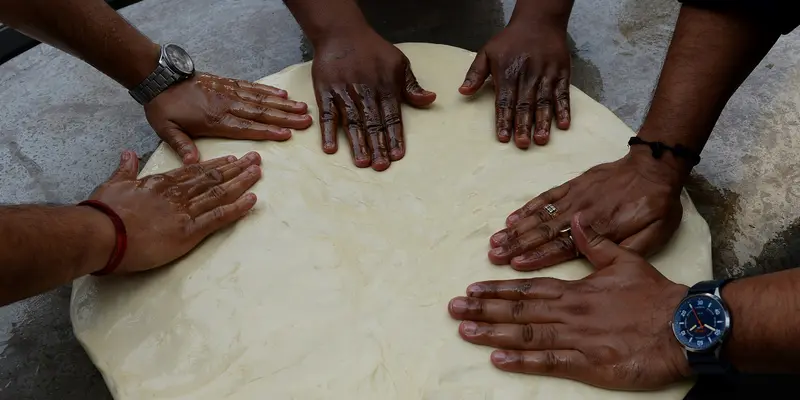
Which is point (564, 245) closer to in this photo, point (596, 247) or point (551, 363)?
point (596, 247)

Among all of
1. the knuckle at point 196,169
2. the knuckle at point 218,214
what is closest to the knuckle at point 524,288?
the knuckle at point 218,214

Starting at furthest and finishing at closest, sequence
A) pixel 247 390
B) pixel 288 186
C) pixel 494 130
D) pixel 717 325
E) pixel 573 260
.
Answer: pixel 494 130
pixel 288 186
pixel 573 260
pixel 247 390
pixel 717 325

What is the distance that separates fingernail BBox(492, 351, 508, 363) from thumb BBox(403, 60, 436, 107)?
70 centimetres

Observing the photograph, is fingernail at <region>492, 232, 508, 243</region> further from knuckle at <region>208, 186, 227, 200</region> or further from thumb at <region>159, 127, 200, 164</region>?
thumb at <region>159, 127, 200, 164</region>

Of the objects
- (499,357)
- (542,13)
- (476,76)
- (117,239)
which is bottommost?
(499,357)

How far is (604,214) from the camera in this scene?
1.29 metres

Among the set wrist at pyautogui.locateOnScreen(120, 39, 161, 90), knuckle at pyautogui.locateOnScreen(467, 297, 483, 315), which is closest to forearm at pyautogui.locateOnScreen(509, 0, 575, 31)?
knuckle at pyautogui.locateOnScreen(467, 297, 483, 315)

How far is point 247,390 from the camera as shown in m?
1.15

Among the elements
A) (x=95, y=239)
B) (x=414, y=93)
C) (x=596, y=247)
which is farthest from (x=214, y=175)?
(x=596, y=247)

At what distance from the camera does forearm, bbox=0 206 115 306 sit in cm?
108

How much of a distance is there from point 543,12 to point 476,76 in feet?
0.90

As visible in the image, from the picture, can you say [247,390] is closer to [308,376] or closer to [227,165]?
Answer: [308,376]

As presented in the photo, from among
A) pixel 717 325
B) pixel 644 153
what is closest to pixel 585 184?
pixel 644 153

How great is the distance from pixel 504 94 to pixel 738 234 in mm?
706
